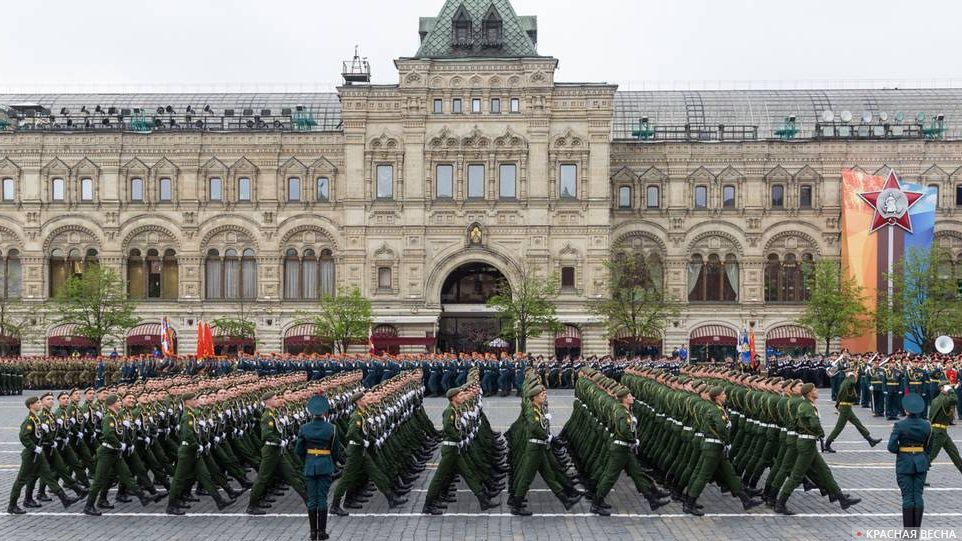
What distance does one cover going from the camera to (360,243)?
5659 cm

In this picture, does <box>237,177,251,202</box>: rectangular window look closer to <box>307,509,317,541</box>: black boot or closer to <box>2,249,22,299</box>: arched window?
<box>2,249,22,299</box>: arched window

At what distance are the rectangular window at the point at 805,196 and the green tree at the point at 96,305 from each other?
33.9 meters

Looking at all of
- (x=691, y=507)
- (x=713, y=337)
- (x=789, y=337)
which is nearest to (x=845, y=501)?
(x=691, y=507)

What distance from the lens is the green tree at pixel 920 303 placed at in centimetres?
4938

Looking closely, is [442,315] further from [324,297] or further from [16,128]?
[16,128]

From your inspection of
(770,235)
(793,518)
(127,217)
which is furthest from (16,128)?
(793,518)

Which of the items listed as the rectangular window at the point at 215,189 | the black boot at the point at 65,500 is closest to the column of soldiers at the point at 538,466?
the black boot at the point at 65,500

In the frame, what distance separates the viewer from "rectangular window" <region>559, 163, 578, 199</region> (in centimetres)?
5609

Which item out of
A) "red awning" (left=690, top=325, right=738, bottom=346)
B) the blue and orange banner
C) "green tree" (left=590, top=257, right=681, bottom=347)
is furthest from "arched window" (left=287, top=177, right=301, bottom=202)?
the blue and orange banner

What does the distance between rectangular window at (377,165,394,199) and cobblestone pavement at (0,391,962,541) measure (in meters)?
37.7

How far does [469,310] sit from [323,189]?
9.74m

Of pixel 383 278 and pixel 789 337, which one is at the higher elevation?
pixel 383 278

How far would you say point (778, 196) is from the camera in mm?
57781

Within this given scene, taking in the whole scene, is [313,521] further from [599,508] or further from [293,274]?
[293,274]
